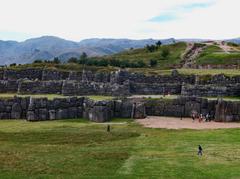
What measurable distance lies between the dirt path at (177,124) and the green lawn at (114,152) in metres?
1.75

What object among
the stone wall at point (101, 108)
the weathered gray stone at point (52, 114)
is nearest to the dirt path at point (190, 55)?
the stone wall at point (101, 108)

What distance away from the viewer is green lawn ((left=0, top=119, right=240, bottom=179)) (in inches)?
810

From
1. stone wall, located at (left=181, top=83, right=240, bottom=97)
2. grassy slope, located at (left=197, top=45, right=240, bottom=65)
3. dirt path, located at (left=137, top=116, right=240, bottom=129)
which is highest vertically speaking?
grassy slope, located at (left=197, top=45, right=240, bottom=65)

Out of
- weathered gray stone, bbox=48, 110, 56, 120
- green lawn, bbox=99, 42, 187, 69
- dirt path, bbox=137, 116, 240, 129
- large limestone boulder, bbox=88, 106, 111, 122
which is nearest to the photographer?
dirt path, bbox=137, 116, 240, 129

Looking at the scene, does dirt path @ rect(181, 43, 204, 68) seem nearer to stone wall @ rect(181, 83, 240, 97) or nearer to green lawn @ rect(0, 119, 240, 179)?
stone wall @ rect(181, 83, 240, 97)

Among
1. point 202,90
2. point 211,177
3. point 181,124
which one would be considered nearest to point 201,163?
point 211,177

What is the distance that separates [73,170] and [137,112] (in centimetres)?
1694

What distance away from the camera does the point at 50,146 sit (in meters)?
26.3

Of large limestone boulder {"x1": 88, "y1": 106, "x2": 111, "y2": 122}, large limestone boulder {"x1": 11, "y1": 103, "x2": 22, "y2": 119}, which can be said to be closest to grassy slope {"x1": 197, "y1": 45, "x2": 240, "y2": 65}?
large limestone boulder {"x1": 88, "y1": 106, "x2": 111, "y2": 122}

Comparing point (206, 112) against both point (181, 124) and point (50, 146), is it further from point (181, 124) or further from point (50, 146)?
point (50, 146)

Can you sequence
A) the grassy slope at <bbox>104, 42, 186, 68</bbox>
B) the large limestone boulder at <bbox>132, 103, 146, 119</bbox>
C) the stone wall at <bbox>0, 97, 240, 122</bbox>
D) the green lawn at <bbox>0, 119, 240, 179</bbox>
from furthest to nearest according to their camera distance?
the grassy slope at <bbox>104, 42, 186, 68</bbox>
the large limestone boulder at <bbox>132, 103, 146, 119</bbox>
the stone wall at <bbox>0, 97, 240, 122</bbox>
the green lawn at <bbox>0, 119, 240, 179</bbox>

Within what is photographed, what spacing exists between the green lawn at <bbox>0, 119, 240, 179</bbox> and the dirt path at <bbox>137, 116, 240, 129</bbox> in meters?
1.75

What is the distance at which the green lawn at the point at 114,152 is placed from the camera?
20.6 metres

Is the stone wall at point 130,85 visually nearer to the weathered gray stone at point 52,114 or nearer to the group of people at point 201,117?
the group of people at point 201,117
